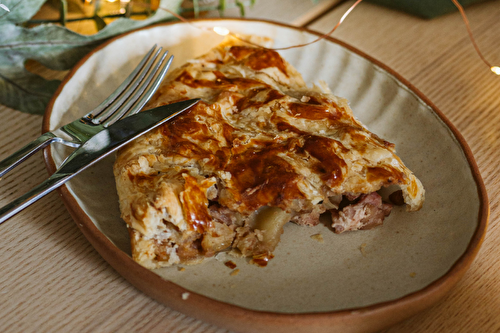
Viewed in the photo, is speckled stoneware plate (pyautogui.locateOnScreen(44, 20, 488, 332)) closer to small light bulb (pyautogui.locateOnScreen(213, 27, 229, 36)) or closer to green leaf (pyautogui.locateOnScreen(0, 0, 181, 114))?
green leaf (pyautogui.locateOnScreen(0, 0, 181, 114))

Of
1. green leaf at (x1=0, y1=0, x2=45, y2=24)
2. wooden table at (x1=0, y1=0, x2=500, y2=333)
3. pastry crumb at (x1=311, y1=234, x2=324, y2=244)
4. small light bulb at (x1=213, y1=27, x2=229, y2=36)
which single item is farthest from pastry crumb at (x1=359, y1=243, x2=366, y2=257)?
green leaf at (x1=0, y1=0, x2=45, y2=24)

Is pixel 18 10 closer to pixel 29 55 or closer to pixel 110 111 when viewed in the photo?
pixel 29 55

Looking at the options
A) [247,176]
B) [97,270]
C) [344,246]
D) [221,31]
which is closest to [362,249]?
[344,246]

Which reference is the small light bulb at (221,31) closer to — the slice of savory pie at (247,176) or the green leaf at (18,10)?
the slice of savory pie at (247,176)

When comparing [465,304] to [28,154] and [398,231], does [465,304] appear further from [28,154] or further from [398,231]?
[28,154]

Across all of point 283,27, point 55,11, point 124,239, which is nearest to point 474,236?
point 124,239

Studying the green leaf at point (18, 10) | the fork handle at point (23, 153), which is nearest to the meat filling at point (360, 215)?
the fork handle at point (23, 153)
